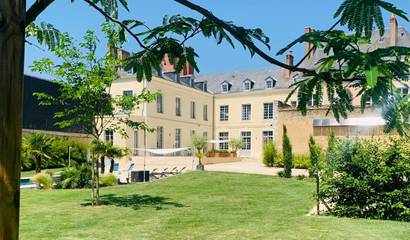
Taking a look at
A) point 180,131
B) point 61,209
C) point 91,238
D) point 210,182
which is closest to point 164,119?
point 180,131

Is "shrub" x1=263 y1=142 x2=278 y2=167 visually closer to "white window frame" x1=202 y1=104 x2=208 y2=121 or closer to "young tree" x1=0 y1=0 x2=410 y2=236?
"white window frame" x1=202 y1=104 x2=208 y2=121

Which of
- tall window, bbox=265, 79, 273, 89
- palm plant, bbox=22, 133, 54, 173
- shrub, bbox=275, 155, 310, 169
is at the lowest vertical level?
shrub, bbox=275, 155, 310, 169

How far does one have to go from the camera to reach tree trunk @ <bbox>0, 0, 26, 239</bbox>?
1629 mm

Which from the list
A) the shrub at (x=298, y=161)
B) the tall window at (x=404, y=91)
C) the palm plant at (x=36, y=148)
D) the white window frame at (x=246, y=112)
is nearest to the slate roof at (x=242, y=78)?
the white window frame at (x=246, y=112)

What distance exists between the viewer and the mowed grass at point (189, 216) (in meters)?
8.33

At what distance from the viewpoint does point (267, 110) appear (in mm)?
50000

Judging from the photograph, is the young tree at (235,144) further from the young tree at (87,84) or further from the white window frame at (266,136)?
the young tree at (87,84)

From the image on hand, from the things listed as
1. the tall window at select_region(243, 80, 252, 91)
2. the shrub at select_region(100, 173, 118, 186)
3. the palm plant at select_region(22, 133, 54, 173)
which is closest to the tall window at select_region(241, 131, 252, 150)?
the tall window at select_region(243, 80, 252, 91)

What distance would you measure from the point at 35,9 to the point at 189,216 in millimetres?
8869

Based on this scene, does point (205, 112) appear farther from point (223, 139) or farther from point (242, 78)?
point (242, 78)

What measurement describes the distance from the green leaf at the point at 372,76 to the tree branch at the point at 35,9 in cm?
128

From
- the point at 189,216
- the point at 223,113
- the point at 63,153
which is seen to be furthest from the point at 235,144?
the point at 189,216

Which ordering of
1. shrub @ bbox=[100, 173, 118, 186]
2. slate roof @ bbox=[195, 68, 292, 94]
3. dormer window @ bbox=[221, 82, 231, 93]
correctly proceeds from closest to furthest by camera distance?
shrub @ bbox=[100, 173, 118, 186] → slate roof @ bbox=[195, 68, 292, 94] → dormer window @ bbox=[221, 82, 231, 93]

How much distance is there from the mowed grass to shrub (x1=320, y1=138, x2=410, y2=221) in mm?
779
